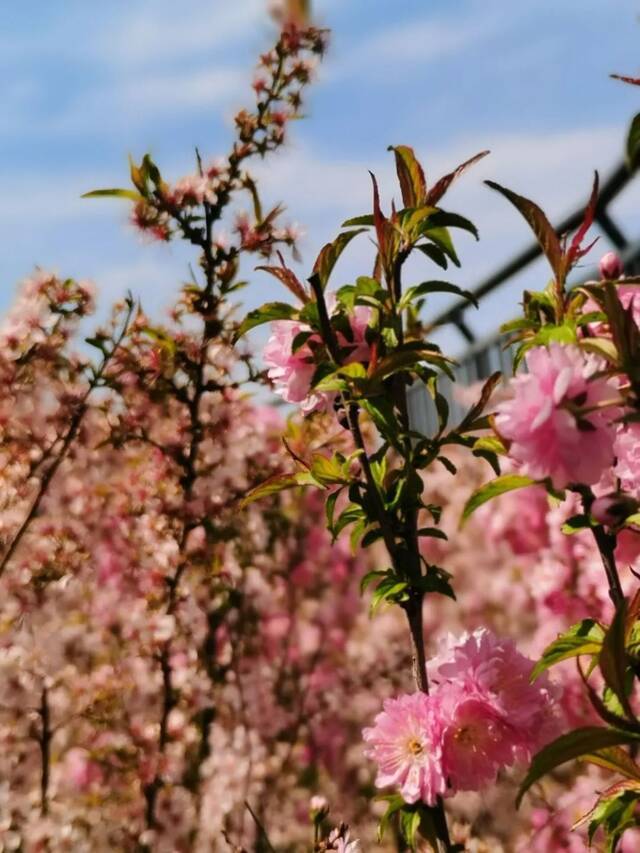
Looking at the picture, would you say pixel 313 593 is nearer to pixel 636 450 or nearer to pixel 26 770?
pixel 26 770

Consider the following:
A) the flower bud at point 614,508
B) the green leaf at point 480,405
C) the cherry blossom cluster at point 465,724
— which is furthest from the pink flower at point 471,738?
the flower bud at point 614,508

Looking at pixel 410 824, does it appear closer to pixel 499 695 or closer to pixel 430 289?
pixel 499 695

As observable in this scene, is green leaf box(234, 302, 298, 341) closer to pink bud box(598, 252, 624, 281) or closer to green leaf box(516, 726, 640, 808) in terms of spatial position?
pink bud box(598, 252, 624, 281)

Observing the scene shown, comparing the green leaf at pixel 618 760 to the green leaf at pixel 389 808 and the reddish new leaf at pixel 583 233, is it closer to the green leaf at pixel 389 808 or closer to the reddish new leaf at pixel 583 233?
the green leaf at pixel 389 808

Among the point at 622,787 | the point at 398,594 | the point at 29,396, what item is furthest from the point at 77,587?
the point at 622,787

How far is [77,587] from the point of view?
9.84ft

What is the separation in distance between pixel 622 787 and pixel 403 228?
0.80m

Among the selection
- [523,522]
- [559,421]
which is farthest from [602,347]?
[523,522]

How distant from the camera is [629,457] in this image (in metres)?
1.51

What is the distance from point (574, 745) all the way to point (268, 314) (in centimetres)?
78

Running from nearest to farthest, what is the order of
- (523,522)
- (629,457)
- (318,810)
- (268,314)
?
1. (629,457)
2. (268,314)
3. (318,810)
4. (523,522)

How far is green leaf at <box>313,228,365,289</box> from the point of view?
168cm

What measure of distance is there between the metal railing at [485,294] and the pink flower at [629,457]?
1454 mm

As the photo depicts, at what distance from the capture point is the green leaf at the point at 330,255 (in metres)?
1.68
